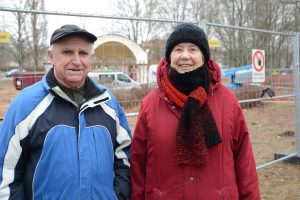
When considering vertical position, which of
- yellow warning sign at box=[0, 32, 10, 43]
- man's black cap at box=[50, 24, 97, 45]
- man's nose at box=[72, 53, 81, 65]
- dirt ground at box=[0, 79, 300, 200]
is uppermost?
yellow warning sign at box=[0, 32, 10, 43]

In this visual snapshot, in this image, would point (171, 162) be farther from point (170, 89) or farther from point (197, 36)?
point (197, 36)

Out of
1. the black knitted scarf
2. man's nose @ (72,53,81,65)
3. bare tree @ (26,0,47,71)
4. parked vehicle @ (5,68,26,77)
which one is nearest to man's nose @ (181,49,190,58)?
the black knitted scarf

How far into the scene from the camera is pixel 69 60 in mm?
2123

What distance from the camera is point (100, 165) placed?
6.79 ft

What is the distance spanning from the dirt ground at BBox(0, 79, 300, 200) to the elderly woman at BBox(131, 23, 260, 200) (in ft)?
4.75

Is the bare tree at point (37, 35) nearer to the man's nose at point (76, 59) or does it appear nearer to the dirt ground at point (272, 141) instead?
the dirt ground at point (272, 141)

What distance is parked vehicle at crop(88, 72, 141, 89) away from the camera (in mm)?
3430

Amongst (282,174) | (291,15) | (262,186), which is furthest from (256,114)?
(291,15)

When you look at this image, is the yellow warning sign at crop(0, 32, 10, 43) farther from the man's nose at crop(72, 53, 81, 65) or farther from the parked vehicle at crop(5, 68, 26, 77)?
the man's nose at crop(72, 53, 81, 65)

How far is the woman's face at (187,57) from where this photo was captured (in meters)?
2.28

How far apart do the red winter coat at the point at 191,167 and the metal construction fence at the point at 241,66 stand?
1233 millimetres

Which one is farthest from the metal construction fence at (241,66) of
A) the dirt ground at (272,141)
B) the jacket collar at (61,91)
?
the jacket collar at (61,91)

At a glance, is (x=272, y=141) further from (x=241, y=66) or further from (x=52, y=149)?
(x=52, y=149)

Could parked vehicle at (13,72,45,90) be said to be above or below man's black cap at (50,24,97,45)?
below
